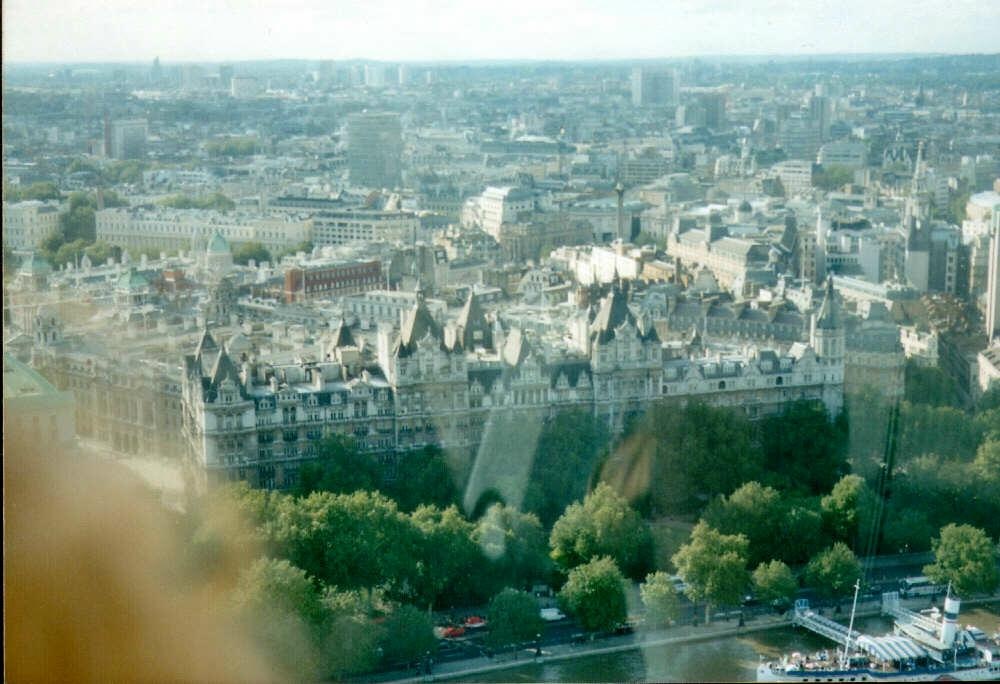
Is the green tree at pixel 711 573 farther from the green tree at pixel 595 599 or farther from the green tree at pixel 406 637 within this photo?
the green tree at pixel 406 637

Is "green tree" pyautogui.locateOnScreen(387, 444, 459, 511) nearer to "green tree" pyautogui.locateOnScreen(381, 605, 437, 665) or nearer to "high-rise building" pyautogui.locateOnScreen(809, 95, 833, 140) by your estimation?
"green tree" pyautogui.locateOnScreen(381, 605, 437, 665)

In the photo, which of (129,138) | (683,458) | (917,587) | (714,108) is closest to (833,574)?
(917,587)

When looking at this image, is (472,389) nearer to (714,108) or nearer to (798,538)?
(798,538)

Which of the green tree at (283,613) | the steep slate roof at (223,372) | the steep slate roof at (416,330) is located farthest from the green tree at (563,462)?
the green tree at (283,613)

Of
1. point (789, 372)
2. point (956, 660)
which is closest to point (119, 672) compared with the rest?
point (956, 660)

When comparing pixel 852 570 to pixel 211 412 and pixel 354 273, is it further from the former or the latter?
pixel 354 273

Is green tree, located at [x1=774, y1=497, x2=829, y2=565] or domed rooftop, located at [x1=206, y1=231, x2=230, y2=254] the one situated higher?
domed rooftop, located at [x1=206, y1=231, x2=230, y2=254]

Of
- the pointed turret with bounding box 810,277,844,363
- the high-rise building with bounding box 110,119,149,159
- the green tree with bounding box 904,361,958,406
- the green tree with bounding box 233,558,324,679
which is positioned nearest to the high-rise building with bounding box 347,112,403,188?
the high-rise building with bounding box 110,119,149,159
